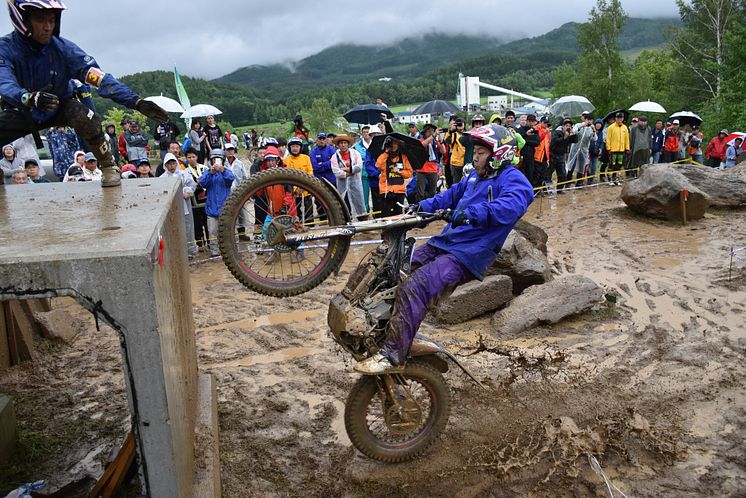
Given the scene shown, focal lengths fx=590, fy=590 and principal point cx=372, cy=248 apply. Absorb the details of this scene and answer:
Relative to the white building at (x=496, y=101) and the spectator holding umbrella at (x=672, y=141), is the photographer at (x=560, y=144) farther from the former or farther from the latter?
the white building at (x=496, y=101)

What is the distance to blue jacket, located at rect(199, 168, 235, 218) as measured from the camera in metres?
10.2

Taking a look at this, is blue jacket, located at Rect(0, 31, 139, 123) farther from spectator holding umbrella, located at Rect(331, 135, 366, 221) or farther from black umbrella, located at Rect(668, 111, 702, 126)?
black umbrella, located at Rect(668, 111, 702, 126)

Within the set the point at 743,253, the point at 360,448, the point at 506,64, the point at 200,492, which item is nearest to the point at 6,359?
the point at 200,492

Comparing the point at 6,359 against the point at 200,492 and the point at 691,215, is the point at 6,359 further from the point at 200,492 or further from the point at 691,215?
the point at 691,215

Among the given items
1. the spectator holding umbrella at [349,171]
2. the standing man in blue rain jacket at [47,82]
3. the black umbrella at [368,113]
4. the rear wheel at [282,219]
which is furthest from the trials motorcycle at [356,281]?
the black umbrella at [368,113]

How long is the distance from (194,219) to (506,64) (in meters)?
114

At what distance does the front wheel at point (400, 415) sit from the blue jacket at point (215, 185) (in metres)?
6.41

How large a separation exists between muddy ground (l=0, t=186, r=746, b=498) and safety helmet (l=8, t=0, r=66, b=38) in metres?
3.47

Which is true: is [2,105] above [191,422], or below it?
above

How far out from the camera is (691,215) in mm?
11961

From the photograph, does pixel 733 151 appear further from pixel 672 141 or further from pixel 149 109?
pixel 149 109

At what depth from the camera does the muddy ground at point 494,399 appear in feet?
15.2

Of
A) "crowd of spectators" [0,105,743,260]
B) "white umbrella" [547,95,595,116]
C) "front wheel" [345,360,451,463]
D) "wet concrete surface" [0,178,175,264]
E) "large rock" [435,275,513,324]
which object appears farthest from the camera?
"white umbrella" [547,95,595,116]

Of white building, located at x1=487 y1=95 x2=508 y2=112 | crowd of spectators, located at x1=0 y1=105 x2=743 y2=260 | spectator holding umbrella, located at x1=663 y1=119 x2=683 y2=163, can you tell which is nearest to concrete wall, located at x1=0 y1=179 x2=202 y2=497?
crowd of spectators, located at x1=0 y1=105 x2=743 y2=260
